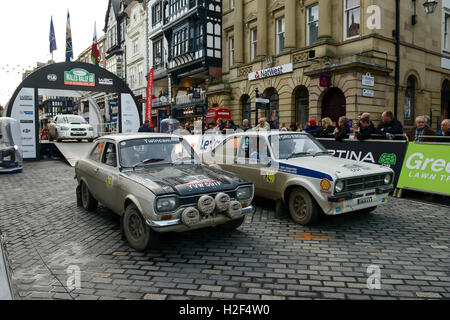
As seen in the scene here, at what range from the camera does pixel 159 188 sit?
4.36 metres

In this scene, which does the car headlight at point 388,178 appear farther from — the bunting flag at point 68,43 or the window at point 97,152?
the bunting flag at point 68,43

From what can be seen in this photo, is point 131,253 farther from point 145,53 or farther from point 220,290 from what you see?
point 145,53

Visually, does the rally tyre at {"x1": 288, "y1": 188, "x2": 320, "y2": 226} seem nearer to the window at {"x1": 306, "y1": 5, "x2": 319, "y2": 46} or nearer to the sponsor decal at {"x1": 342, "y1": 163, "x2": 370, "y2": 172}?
the sponsor decal at {"x1": 342, "y1": 163, "x2": 370, "y2": 172}

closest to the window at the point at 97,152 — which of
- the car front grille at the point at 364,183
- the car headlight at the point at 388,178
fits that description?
the car front grille at the point at 364,183

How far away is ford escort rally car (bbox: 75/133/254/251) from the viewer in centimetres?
437

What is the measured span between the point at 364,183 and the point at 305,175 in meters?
1.02

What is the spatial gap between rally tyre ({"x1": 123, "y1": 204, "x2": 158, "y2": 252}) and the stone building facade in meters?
15.3

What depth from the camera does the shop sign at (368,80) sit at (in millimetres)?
17516

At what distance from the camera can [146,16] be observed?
1580 inches

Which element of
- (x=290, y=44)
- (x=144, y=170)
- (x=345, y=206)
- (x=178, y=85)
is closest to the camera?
(x=144, y=170)

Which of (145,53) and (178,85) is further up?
(145,53)
